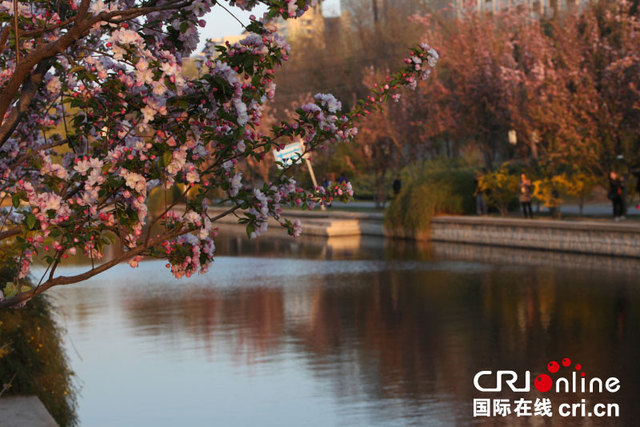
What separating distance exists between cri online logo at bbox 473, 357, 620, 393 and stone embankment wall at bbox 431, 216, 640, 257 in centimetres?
1305

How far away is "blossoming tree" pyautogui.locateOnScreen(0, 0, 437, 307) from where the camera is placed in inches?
186

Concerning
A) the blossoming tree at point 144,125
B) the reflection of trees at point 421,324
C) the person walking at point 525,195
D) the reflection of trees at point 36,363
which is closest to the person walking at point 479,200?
the person walking at point 525,195

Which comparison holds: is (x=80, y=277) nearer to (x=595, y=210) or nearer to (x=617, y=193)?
Result: (x=617, y=193)

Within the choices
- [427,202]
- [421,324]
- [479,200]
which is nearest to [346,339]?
[421,324]

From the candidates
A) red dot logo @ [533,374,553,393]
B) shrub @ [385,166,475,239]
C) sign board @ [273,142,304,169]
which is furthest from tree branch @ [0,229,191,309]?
shrub @ [385,166,475,239]

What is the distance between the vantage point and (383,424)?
9266mm

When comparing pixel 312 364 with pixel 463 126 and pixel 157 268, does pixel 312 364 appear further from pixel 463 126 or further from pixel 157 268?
pixel 463 126

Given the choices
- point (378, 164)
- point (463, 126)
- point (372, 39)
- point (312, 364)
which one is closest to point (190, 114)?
point (312, 364)

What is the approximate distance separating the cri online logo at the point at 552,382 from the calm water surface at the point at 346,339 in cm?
16

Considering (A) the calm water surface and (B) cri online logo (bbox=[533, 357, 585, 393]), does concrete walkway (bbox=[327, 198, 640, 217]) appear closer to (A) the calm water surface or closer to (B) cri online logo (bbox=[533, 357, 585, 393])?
(A) the calm water surface

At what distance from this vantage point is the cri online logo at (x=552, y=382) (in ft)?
34.5

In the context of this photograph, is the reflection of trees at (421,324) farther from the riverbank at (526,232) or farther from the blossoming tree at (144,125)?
the blossoming tree at (144,125)

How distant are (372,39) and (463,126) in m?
35.6

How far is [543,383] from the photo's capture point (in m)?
10.9
